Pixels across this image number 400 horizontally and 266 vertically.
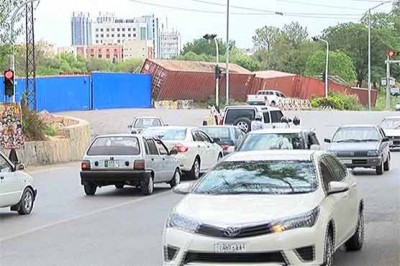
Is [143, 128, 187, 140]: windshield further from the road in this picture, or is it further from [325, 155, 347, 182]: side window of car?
[325, 155, 347, 182]: side window of car

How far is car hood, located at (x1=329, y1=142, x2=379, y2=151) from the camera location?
26203mm

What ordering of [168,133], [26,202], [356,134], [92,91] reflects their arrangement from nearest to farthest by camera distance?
[26,202] → [168,133] → [356,134] → [92,91]

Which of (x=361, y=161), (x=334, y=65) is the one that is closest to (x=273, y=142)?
(x=361, y=161)

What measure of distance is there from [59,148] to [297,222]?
2775 cm

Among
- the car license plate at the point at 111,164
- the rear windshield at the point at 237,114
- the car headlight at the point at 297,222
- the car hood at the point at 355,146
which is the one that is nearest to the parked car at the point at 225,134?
the car hood at the point at 355,146

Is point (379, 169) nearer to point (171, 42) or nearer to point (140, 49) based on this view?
point (140, 49)

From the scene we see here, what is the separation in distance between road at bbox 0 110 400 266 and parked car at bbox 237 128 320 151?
198cm

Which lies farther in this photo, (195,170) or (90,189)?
(195,170)

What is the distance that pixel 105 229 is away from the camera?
14.2 metres

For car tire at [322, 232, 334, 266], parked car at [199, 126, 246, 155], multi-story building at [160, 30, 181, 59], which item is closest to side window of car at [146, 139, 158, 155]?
parked car at [199, 126, 246, 155]

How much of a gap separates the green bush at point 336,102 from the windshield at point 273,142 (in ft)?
187

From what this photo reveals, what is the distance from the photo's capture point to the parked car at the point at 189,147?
24406 mm

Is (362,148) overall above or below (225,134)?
below

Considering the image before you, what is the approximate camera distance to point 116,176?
20312 mm
